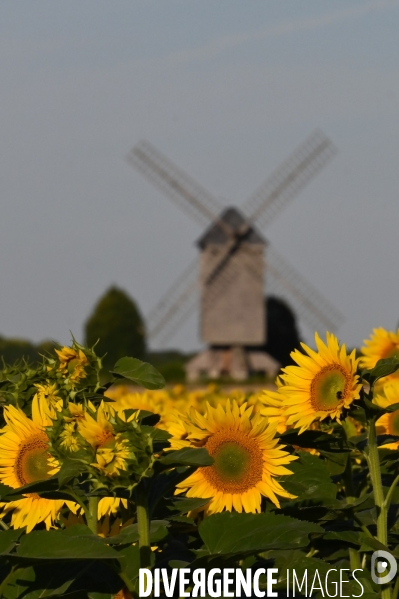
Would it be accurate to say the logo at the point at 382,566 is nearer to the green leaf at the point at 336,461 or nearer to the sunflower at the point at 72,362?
the green leaf at the point at 336,461

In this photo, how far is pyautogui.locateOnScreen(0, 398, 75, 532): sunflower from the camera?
2.99m

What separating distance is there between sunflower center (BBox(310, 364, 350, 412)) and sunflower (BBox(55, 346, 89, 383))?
78 centimetres

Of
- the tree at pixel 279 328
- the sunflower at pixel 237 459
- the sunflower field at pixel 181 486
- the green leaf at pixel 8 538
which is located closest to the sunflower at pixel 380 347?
the sunflower field at pixel 181 486

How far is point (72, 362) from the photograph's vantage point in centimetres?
302

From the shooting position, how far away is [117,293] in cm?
5475

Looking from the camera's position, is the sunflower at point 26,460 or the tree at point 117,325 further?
the tree at point 117,325

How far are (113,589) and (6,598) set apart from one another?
0.97 feet

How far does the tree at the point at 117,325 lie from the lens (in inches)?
2064

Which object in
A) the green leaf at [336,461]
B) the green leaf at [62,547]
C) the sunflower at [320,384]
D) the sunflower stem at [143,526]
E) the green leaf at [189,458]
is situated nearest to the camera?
the green leaf at [62,547]

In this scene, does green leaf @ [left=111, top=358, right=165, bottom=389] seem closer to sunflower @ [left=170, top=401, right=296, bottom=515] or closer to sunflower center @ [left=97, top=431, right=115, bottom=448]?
sunflower @ [left=170, top=401, right=296, bottom=515]

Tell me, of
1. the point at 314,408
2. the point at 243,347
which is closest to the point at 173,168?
the point at 243,347

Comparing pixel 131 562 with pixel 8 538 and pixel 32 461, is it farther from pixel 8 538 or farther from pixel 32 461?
pixel 32 461

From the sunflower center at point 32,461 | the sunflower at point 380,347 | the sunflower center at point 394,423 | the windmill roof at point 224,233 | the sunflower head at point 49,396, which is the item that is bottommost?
the sunflower center at point 32,461

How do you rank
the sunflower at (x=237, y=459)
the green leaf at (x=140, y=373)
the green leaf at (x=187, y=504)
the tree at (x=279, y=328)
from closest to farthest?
the green leaf at (x=187, y=504), the green leaf at (x=140, y=373), the sunflower at (x=237, y=459), the tree at (x=279, y=328)
